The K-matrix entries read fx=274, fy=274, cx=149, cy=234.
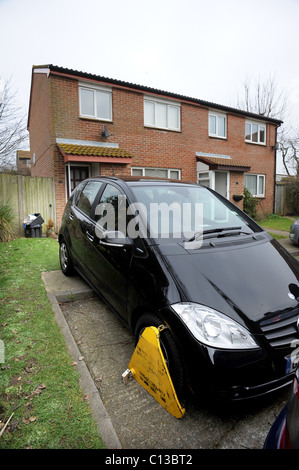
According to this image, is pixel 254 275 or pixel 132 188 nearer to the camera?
pixel 254 275

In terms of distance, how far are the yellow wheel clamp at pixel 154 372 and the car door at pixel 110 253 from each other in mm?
530

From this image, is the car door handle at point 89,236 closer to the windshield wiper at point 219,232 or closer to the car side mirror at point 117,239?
the car side mirror at point 117,239

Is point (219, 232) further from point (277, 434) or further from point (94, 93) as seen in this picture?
point (94, 93)

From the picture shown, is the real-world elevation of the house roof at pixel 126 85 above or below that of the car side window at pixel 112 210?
above

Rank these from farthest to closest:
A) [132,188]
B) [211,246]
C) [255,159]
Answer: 1. [255,159]
2. [132,188]
3. [211,246]

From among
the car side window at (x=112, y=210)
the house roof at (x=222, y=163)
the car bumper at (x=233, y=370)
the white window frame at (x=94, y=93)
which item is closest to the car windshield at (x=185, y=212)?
the car side window at (x=112, y=210)

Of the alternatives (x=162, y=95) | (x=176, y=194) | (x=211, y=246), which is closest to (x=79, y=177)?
(x=162, y=95)

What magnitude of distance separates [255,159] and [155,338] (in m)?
16.0

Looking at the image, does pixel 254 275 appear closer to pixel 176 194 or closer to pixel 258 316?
pixel 258 316

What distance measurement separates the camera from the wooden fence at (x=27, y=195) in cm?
877

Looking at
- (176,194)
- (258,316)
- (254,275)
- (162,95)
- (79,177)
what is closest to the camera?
(258,316)

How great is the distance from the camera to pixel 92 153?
9.63 metres
